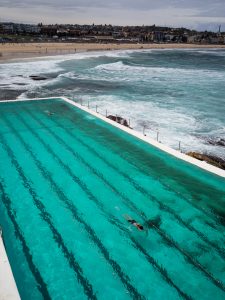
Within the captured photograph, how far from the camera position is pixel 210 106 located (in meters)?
27.4

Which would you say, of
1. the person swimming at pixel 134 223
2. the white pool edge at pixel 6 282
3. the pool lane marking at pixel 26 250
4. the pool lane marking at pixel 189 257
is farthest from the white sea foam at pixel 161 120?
the white pool edge at pixel 6 282

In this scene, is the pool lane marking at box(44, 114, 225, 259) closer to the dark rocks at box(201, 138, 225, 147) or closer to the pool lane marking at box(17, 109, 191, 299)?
the pool lane marking at box(17, 109, 191, 299)

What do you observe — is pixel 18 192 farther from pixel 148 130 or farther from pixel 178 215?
pixel 148 130

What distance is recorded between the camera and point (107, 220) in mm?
9633

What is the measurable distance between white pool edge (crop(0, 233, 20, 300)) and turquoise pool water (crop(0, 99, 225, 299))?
262mm

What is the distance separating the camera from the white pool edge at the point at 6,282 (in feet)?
21.9

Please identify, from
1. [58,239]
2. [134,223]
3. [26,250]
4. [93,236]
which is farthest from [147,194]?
[26,250]

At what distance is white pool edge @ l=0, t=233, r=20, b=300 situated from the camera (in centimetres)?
667

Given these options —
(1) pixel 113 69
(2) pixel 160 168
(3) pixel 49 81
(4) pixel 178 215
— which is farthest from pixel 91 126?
(1) pixel 113 69

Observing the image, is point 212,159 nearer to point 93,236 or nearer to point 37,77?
point 93,236

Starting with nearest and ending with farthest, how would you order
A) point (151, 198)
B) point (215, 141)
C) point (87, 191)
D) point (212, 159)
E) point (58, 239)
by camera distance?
point (58, 239), point (151, 198), point (87, 191), point (212, 159), point (215, 141)

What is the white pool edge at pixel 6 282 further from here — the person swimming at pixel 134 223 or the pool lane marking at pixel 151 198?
the pool lane marking at pixel 151 198

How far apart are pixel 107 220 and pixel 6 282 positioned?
346 cm

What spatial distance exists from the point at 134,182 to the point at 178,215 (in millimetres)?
2543
